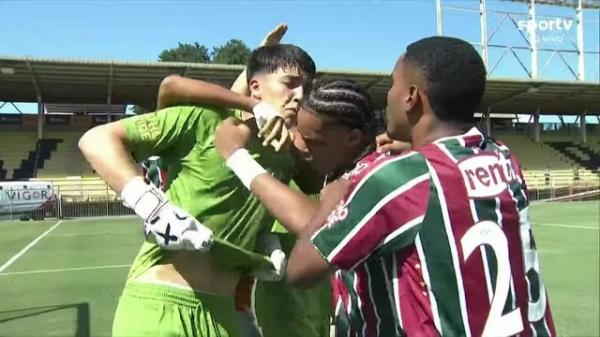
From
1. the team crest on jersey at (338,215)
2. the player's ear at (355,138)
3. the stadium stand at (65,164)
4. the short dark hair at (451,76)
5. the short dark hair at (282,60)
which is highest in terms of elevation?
the short dark hair at (282,60)

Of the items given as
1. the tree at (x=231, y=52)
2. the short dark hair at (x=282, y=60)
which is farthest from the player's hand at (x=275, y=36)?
→ the tree at (x=231, y=52)

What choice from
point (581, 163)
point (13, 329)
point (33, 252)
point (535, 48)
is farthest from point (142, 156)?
point (581, 163)

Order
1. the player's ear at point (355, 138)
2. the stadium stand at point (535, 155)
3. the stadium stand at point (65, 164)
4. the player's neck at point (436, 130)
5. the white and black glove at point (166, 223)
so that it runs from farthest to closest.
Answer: the stadium stand at point (535, 155) → the stadium stand at point (65, 164) → the player's ear at point (355, 138) → the white and black glove at point (166, 223) → the player's neck at point (436, 130)

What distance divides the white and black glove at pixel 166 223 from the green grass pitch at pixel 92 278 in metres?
4.91

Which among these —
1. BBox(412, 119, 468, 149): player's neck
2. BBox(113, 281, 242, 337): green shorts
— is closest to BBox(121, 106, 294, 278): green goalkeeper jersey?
BBox(113, 281, 242, 337): green shorts

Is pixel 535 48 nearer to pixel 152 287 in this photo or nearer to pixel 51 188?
pixel 51 188

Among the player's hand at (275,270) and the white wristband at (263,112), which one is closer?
the white wristband at (263,112)

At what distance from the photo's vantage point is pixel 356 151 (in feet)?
7.77

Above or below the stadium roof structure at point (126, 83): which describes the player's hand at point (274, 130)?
below

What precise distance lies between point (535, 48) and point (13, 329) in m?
39.0

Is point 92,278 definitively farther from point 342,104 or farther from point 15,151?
point 15,151

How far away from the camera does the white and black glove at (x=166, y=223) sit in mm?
2043

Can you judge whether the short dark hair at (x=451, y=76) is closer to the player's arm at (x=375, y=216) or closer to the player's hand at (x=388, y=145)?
the player's arm at (x=375, y=216)

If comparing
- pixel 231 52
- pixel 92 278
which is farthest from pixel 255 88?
pixel 231 52
